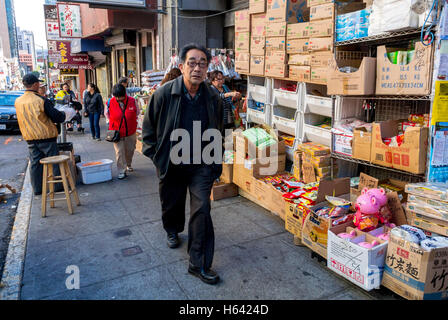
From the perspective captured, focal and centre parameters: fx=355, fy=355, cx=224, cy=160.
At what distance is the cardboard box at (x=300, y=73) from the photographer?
5.02 meters

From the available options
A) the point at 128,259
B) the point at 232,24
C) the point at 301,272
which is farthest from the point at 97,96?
the point at 301,272

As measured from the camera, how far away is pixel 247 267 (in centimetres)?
356

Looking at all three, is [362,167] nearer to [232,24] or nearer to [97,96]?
[232,24]

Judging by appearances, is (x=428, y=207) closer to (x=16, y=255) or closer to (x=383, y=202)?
(x=383, y=202)

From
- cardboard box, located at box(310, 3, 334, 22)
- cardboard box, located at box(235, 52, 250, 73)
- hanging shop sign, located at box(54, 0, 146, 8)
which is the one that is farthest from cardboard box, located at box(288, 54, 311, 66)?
hanging shop sign, located at box(54, 0, 146, 8)

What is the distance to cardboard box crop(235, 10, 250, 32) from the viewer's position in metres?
6.38

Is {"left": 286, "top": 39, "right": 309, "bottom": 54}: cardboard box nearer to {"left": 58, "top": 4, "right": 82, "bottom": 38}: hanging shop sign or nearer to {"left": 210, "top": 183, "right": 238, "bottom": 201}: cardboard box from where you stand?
{"left": 210, "top": 183, "right": 238, "bottom": 201}: cardboard box

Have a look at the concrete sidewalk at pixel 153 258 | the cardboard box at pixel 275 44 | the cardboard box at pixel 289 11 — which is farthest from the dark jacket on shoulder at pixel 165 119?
the cardboard box at pixel 289 11

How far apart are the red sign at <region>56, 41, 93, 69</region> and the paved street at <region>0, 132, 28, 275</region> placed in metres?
6.20

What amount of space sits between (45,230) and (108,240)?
Answer: 932mm

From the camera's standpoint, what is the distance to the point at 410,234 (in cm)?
290

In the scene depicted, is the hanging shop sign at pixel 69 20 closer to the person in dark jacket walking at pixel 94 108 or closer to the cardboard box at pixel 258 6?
the person in dark jacket walking at pixel 94 108

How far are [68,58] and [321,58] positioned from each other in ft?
58.4

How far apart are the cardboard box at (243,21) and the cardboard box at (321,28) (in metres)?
1.80
